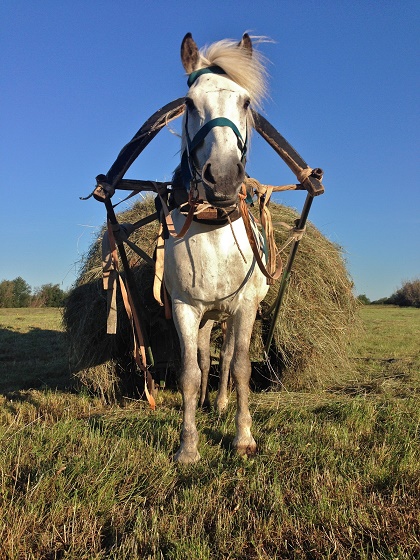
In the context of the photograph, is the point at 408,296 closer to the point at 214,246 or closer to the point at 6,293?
the point at 6,293

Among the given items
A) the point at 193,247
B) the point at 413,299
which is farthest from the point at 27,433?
the point at 413,299

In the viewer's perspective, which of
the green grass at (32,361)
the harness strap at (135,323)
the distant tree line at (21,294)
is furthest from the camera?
the distant tree line at (21,294)

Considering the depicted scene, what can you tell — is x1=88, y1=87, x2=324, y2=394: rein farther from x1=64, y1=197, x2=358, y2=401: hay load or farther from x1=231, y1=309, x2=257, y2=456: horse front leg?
x1=64, y1=197, x2=358, y2=401: hay load

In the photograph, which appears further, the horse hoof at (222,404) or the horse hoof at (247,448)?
the horse hoof at (222,404)

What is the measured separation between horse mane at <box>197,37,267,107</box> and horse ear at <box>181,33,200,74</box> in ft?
0.13

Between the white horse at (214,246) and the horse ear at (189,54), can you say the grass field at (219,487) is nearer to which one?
the white horse at (214,246)

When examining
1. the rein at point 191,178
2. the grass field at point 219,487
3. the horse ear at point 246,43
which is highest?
the horse ear at point 246,43

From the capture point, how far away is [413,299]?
134 feet

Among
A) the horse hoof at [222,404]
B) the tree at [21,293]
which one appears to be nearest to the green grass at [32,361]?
the horse hoof at [222,404]

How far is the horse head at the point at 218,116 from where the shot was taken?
2576mm

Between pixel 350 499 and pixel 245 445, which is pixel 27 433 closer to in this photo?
pixel 245 445

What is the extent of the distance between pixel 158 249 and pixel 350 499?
2.41 metres

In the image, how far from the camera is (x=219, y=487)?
2404 millimetres

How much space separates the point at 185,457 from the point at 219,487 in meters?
0.57
